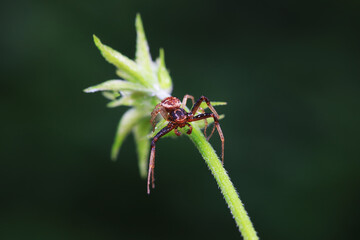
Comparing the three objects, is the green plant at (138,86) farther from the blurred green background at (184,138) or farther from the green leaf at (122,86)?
the blurred green background at (184,138)

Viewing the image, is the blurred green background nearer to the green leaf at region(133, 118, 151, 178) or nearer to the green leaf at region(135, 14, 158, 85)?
the green leaf at region(133, 118, 151, 178)

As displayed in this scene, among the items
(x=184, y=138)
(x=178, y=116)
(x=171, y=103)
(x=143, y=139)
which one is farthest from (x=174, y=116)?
(x=184, y=138)

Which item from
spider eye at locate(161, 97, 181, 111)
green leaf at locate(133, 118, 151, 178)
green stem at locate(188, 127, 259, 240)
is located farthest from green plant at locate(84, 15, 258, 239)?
green stem at locate(188, 127, 259, 240)

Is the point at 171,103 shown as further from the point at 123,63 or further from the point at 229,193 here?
the point at 229,193

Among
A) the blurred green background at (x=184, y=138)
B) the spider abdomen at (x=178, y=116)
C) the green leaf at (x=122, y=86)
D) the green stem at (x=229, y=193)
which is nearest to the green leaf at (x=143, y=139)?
the green leaf at (x=122, y=86)

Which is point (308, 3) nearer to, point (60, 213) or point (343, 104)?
point (343, 104)

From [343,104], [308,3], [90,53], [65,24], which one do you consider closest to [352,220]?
[343,104]
